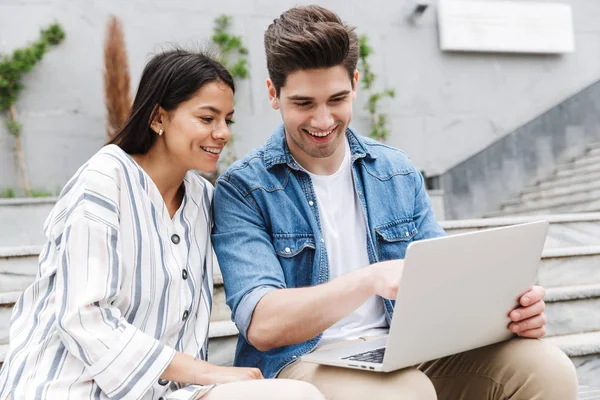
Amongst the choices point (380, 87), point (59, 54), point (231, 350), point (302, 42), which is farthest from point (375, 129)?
point (302, 42)

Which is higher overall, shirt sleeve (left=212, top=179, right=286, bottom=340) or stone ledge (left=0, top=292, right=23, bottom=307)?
shirt sleeve (left=212, top=179, right=286, bottom=340)

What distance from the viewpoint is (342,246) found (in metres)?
1.66

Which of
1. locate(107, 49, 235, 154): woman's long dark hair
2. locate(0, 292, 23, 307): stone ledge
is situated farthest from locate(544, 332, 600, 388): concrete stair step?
locate(0, 292, 23, 307): stone ledge

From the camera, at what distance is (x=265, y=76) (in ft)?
16.9

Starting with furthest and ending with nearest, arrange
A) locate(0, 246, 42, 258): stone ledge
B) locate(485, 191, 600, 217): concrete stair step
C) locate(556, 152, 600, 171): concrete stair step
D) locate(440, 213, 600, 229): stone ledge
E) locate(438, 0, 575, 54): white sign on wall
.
→ locate(438, 0, 575, 54): white sign on wall < locate(556, 152, 600, 171): concrete stair step < locate(485, 191, 600, 217): concrete stair step < locate(440, 213, 600, 229): stone ledge < locate(0, 246, 42, 258): stone ledge

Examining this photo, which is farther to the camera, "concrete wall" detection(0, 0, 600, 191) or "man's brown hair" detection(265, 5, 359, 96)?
"concrete wall" detection(0, 0, 600, 191)

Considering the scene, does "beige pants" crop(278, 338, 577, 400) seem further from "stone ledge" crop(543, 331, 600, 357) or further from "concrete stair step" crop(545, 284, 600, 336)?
"concrete stair step" crop(545, 284, 600, 336)

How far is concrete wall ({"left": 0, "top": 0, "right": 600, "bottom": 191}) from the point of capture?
4621mm

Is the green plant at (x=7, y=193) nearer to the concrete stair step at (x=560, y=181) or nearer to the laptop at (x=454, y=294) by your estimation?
the laptop at (x=454, y=294)

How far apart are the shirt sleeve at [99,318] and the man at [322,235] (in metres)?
0.28

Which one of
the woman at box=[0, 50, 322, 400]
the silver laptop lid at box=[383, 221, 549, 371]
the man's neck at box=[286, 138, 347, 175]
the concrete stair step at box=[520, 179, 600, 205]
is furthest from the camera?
the concrete stair step at box=[520, 179, 600, 205]

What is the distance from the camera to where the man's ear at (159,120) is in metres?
1.52

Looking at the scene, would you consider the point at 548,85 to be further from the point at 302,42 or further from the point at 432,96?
the point at 302,42

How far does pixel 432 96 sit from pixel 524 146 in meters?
0.93
